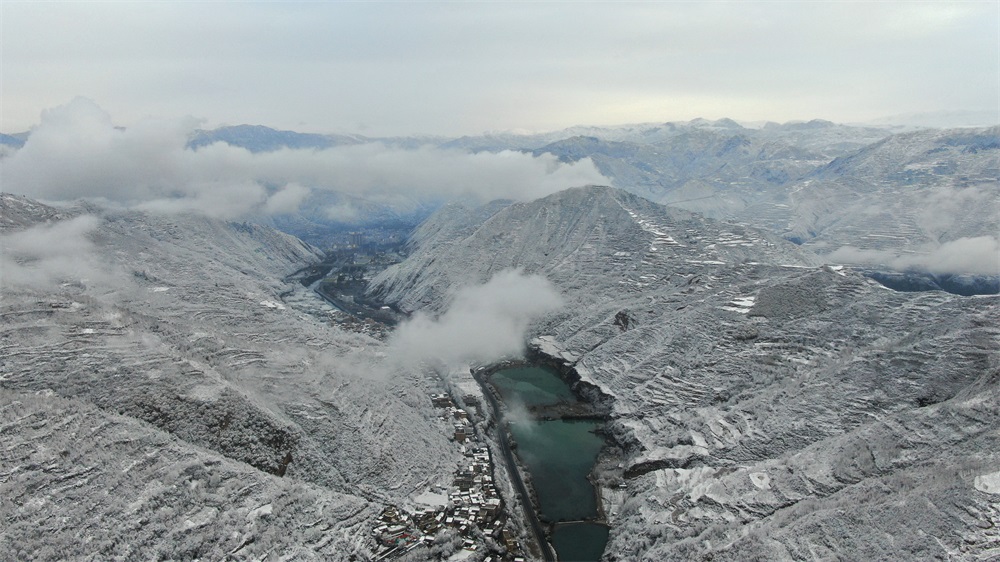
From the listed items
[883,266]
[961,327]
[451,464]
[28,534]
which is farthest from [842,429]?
[883,266]

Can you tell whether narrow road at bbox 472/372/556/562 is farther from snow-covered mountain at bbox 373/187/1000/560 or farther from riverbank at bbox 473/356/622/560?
snow-covered mountain at bbox 373/187/1000/560

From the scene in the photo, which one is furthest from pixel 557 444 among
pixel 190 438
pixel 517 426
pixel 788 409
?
pixel 190 438

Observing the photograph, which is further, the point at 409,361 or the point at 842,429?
the point at 409,361

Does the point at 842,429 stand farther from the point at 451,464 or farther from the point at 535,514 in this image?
the point at 451,464

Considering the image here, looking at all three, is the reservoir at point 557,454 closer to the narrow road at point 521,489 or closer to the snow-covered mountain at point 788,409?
the narrow road at point 521,489

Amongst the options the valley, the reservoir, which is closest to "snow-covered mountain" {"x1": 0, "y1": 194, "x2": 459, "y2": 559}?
the valley

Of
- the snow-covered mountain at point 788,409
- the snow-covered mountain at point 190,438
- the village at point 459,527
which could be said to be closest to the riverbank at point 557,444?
the snow-covered mountain at point 788,409

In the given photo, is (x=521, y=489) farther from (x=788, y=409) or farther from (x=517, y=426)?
(x=788, y=409)
